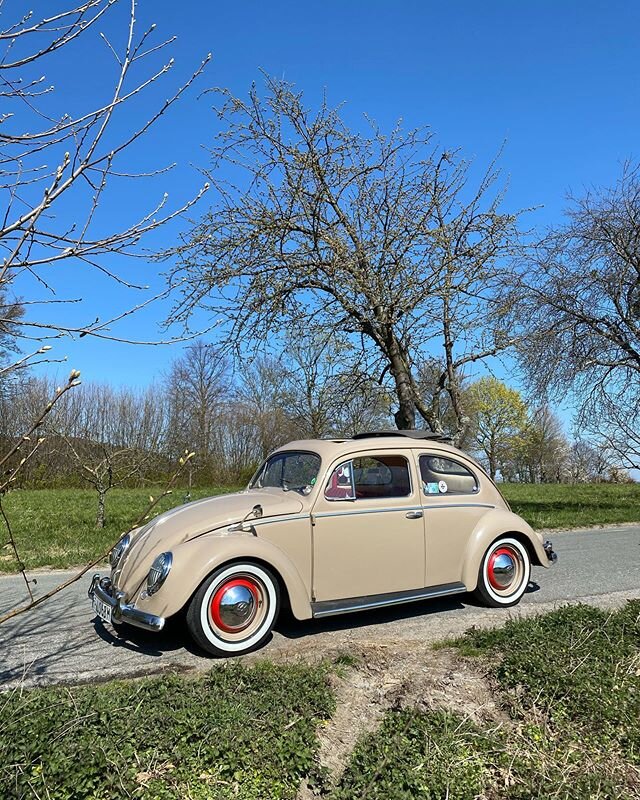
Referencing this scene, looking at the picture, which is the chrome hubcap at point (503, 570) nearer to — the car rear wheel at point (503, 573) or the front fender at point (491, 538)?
the car rear wheel at point (503, 573)

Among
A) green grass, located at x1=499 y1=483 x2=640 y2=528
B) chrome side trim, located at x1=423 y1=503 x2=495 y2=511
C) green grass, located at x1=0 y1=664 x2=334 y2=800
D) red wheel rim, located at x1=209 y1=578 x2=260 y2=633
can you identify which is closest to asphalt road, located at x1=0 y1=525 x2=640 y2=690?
red wheel rim, located at x1=209 y1=578 x2=260 y2=633

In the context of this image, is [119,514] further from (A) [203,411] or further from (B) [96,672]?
(A) [203,411]

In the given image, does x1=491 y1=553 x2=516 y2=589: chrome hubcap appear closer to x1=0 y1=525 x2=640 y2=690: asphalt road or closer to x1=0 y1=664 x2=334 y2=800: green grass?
x1=0 y1=525 x2=640 y2=690: asphalt road

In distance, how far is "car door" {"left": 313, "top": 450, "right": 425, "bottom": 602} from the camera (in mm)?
5293

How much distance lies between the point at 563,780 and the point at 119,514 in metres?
13.0

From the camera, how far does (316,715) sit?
340cm

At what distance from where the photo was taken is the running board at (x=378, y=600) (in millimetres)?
5148

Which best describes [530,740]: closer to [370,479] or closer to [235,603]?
[235,603]

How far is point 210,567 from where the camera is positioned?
15.3ft

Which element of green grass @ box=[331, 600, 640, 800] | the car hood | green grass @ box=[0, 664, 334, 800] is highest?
the car hood

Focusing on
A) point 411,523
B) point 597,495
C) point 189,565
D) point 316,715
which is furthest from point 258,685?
point 597,495

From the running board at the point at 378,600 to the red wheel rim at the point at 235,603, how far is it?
551mm

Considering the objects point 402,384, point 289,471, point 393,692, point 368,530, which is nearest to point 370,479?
point 368,530

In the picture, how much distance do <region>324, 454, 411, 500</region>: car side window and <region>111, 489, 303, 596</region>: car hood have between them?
0.42 metres
